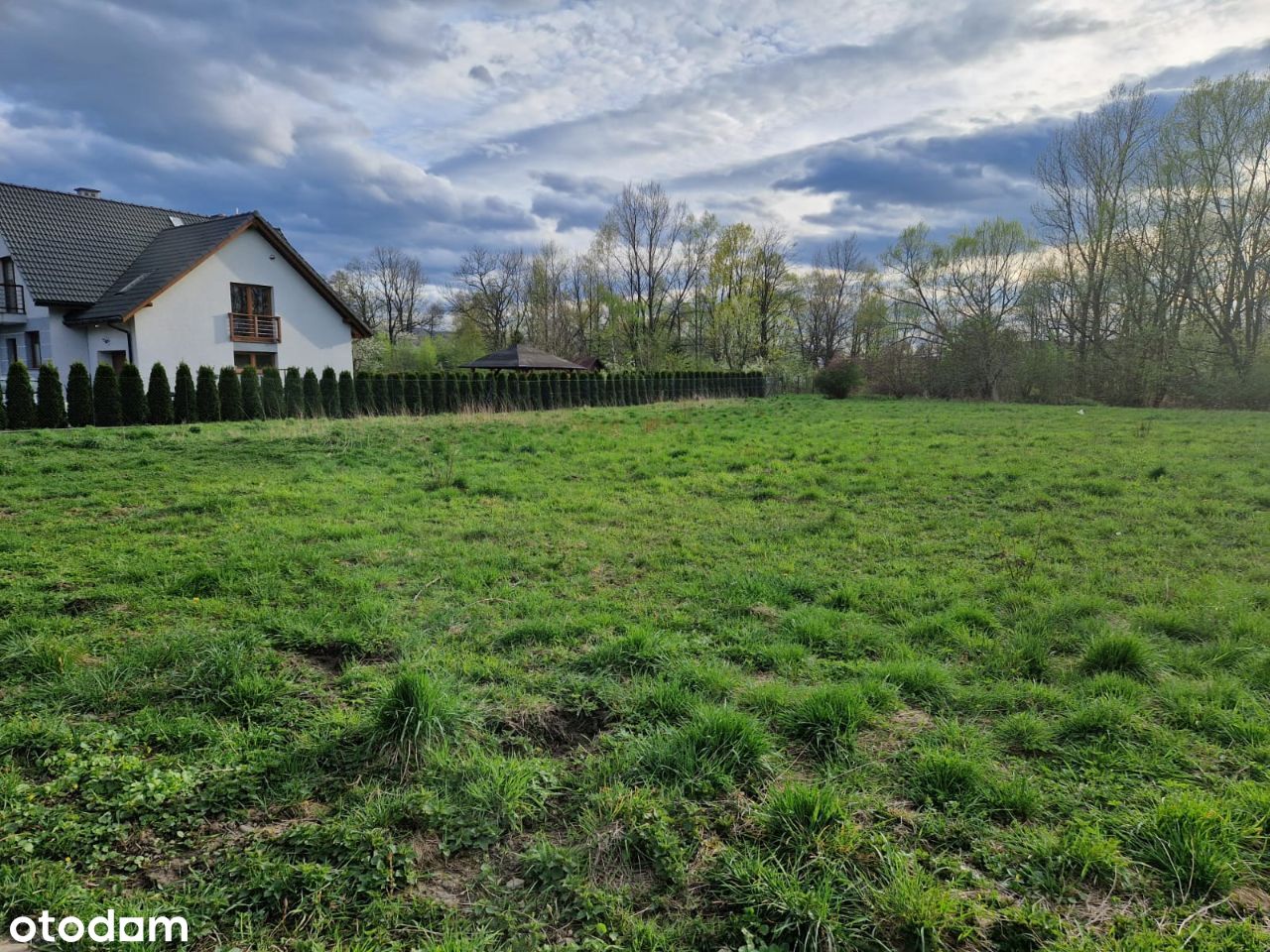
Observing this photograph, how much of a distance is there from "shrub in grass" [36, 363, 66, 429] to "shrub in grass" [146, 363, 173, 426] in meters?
1.70

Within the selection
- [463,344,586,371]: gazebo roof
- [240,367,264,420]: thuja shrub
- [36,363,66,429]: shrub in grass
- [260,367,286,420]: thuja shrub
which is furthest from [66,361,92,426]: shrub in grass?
[463,344,586,371]: gazebo roof

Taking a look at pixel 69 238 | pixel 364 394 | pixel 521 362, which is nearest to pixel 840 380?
pixel 521 362

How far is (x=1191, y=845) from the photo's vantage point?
2098 mm

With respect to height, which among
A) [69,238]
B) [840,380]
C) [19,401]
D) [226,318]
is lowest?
[19,401]

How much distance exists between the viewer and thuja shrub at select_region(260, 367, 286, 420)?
704 inches

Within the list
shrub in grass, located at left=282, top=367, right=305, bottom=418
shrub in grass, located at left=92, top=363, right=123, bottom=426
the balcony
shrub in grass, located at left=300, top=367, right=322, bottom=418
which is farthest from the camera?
the balcony

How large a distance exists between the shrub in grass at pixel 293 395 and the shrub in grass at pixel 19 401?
5280mm

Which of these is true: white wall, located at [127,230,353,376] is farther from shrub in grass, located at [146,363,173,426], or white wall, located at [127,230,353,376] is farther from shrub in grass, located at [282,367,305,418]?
shrub in grass, located at [146,363,173,426]

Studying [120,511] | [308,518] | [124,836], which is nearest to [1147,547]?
[124,836]

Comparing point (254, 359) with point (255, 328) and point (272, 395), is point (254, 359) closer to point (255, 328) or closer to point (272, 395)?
point (255, 328)

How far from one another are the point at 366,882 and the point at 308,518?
472 cm

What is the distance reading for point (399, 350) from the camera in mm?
46625

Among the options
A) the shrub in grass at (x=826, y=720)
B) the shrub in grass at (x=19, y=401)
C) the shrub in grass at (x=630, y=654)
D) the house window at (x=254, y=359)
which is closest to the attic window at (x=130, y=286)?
the house window at (x=254, y=359)

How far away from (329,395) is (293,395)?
3.31ft
